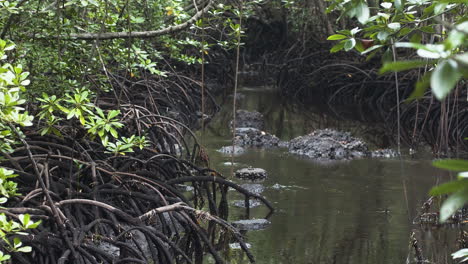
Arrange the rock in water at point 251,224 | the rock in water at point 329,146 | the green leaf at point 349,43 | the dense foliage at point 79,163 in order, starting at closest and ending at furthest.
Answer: the green leaf at point 349,43 < the dense foliage at point 79,163 < the rock in water at point 251,224 < the rock in water at point 329,146

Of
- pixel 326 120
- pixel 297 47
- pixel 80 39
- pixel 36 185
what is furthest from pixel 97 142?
pixel 297 47

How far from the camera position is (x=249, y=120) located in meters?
10.5

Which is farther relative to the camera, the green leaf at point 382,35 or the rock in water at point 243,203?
the rock in water at point 243,203

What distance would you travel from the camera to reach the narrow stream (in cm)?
468

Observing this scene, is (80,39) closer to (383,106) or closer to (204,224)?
(204,224)

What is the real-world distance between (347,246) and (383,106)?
27.5ft

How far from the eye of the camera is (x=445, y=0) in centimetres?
158

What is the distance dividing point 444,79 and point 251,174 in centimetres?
579

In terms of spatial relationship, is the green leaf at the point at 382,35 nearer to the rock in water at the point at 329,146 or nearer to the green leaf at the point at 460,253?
the green leaf at the point at 460,253

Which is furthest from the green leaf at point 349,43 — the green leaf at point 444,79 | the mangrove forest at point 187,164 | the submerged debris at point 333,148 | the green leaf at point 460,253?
the submerged debris at point 333,148

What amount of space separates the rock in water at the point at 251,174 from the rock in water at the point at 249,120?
345 cm

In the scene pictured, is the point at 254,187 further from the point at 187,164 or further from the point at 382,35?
the point at 382,35

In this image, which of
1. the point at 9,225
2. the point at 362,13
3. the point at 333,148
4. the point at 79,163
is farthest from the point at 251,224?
the point at 333,148

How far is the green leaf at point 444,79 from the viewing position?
108 centimetres
